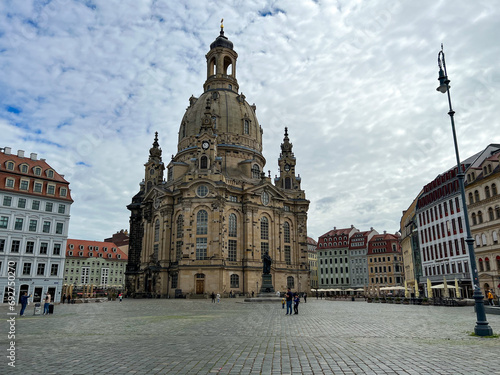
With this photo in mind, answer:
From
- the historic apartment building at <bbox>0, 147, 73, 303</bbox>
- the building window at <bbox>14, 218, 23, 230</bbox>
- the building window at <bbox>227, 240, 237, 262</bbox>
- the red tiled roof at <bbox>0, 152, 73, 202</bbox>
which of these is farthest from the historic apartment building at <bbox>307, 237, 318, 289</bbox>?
A: the building window at <bbox>14, 218, 23, 230</bbox>

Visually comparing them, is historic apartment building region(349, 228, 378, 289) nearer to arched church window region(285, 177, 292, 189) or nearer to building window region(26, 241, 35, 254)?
arched church window region(285, 177, 292, 189)

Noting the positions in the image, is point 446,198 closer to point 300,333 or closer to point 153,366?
point 300,333

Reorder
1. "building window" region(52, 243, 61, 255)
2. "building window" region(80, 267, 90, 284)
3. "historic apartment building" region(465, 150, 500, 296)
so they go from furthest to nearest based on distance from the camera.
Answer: "building window" region(80, 267, 90, 284) < "building window" region(52, 243, 61, 255) < "historic apartment building" region(465, 150, 500, 296)

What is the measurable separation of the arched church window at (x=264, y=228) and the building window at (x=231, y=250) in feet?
21.4

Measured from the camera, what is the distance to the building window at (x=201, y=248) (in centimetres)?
6694

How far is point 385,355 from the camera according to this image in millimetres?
10672

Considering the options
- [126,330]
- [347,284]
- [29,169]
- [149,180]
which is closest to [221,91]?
[149,180]

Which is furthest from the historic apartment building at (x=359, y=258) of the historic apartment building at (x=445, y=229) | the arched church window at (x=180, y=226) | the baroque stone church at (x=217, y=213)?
the arched church window at (x=180, y=226)

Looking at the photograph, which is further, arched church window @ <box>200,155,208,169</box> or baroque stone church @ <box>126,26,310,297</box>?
arched church window @ <box>200,155,208,169</box>

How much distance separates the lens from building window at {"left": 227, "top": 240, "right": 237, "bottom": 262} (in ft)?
228

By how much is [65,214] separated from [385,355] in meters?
56.4

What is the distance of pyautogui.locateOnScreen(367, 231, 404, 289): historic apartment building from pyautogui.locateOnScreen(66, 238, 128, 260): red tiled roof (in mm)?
75875

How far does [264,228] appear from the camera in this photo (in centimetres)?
7538

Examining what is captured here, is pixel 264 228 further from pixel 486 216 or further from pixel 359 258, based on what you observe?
pixel 359 258
